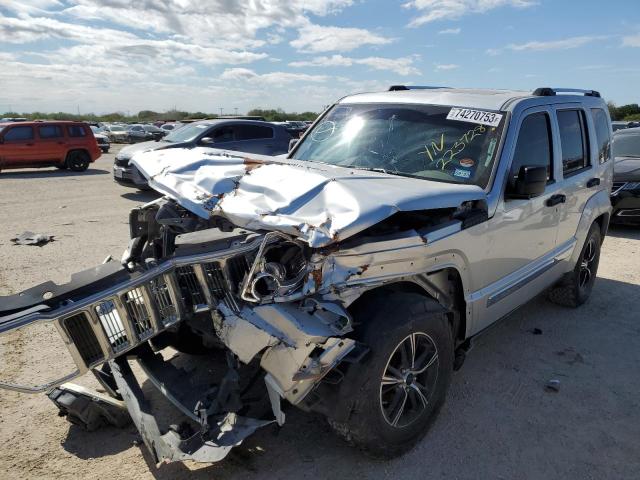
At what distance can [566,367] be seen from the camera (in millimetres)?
4074

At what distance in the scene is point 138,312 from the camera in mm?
2510

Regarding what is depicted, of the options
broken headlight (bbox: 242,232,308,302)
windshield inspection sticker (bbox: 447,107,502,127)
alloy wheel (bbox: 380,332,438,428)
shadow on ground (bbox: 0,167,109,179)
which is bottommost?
shadow on ground (bbox: 0,167,109,179)

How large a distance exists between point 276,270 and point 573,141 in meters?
3.42

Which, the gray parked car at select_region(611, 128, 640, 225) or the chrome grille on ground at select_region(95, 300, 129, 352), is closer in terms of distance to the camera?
the chrome grille on ground at select_region(95, 300, 129, 352)

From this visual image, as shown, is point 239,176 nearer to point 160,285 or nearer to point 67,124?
point 160,285

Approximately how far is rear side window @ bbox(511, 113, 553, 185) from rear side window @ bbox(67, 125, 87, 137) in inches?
704

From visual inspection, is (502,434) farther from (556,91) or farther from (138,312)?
(556,91)

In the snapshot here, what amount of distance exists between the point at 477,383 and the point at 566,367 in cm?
88

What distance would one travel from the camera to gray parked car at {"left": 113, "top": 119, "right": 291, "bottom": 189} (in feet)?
39.5

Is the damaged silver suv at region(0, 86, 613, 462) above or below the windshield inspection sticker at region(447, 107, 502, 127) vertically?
below


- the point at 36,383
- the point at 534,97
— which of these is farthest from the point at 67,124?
the point at 534,97

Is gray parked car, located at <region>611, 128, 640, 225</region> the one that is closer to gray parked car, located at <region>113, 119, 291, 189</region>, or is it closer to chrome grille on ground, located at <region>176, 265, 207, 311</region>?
gray parked car, located at <region>113, 119, 291, 189</region>

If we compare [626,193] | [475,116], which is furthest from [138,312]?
[626,193]

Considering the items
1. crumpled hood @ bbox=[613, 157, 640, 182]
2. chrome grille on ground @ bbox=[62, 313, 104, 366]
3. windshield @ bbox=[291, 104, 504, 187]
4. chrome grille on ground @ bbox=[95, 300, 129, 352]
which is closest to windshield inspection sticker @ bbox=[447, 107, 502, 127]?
windshield @ bbox=[291, 104, 504, 187]
